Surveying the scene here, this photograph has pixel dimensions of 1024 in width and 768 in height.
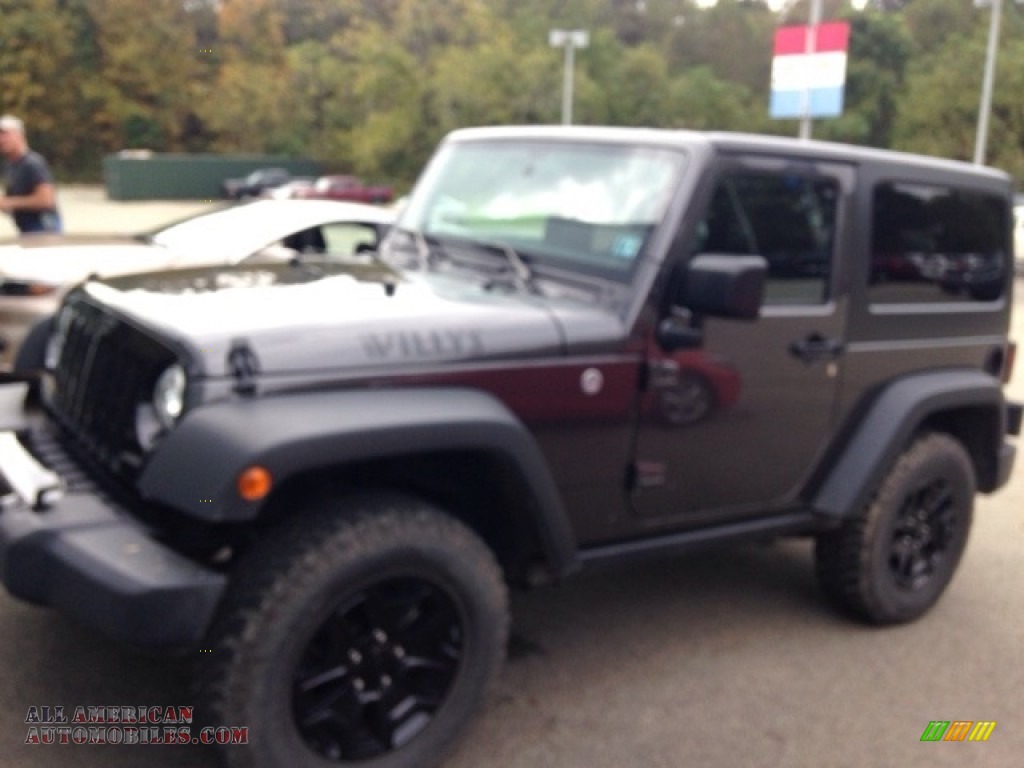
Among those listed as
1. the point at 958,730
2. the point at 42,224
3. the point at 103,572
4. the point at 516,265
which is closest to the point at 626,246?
the point at 516,265

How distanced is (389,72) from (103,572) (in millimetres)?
50586

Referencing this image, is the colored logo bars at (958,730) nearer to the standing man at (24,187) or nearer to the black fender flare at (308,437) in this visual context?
the black fender flare at (308,437)

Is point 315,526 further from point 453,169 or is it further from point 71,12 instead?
point 71,12

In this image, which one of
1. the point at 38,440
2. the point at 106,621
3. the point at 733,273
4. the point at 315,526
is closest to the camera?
the point at 106,621

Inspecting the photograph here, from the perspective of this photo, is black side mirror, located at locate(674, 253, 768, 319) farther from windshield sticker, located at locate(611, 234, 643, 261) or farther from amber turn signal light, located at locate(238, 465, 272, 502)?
amber turn signal light, located at locate(238, 465, 272, 502)

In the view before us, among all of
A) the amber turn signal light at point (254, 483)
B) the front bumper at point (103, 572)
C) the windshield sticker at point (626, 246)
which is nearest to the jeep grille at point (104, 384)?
the front bumper at point (103, 572)

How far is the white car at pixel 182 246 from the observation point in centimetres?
615

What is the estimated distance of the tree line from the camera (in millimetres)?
48750

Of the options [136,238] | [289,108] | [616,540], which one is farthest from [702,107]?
[616,540]

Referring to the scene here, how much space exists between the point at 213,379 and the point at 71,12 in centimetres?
6172

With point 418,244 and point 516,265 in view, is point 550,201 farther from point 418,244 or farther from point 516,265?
point 418,244

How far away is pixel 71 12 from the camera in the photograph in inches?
2237

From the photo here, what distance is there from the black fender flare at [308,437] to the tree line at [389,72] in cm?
4247

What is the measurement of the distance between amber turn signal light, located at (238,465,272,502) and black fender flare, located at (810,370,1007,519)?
2.17m
